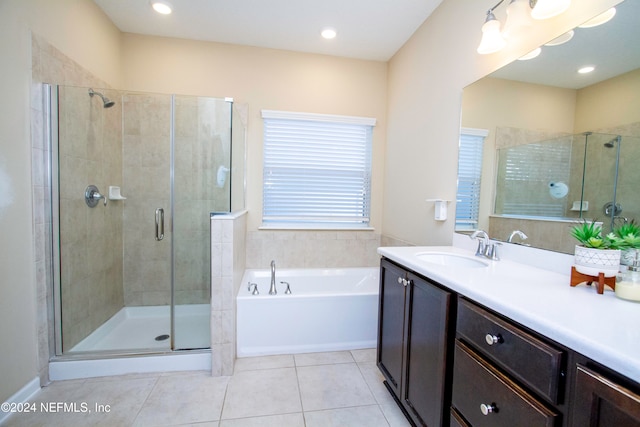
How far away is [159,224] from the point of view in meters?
2.30

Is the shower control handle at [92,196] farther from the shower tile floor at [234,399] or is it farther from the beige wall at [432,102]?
the beige wall at [432,102]

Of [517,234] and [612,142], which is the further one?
[517,234]

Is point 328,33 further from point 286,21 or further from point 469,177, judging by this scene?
point 469,177

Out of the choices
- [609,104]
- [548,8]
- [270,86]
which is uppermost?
[270,86]

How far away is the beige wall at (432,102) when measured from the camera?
170cm

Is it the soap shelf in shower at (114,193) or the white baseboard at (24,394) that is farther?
the soap shelf in shower at (114,193)

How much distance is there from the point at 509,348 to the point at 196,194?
2314 mm

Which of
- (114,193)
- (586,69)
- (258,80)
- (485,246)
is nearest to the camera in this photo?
(586,69)

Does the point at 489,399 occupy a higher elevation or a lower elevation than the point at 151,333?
higher

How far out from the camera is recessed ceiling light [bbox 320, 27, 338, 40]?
247cm

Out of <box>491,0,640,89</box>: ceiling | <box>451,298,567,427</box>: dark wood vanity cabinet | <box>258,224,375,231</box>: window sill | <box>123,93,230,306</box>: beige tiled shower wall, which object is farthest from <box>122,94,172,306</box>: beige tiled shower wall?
<box>491,0,640,89</box>: ceiling

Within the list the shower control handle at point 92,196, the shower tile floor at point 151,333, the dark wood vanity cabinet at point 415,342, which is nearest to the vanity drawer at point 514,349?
the dark wood vanity cabinet at point 415,342

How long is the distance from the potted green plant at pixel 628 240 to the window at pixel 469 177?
75 cm

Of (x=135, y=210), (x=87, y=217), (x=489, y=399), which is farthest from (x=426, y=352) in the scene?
(x=135, y=210)
